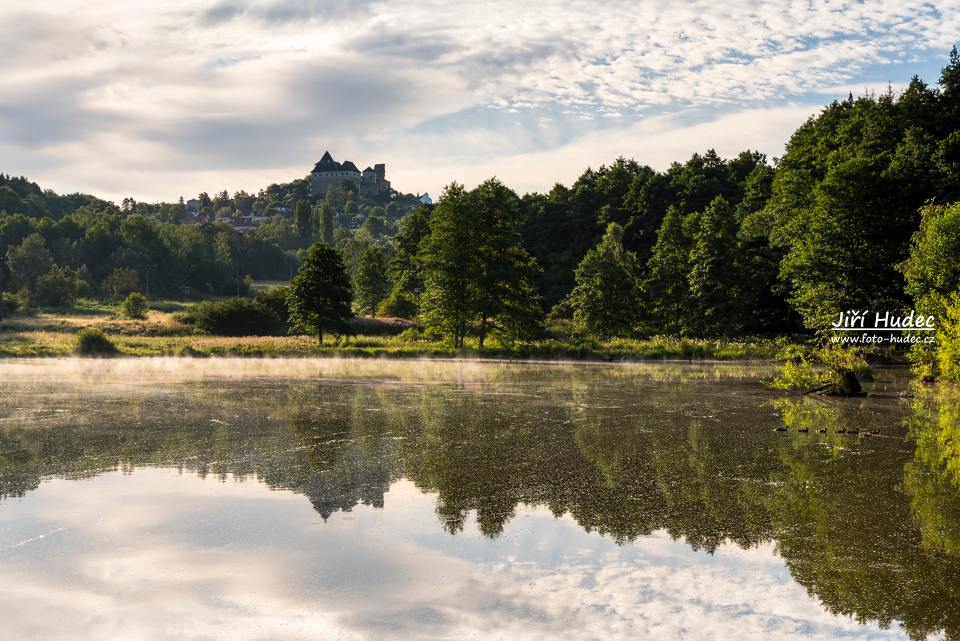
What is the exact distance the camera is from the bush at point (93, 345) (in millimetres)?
59469

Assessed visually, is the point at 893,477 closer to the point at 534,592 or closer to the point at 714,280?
the point at 534,592

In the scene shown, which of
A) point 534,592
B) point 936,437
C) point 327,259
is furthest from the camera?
point 327,259

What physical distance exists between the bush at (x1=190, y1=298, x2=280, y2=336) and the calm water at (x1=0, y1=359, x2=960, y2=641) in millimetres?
A: 48184

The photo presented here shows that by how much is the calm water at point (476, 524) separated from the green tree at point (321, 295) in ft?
119

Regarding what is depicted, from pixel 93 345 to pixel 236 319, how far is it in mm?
17684

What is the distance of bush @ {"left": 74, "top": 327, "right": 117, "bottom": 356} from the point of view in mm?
59469

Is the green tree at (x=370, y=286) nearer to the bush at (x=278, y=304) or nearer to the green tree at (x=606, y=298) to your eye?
the bush at (x=278, y=304)

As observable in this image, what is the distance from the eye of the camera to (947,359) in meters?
31.8

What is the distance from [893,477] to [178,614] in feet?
44.9

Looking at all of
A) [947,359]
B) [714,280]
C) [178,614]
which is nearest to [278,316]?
[714,280]

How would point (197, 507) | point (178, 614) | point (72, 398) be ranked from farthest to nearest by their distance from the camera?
point (72, 398)
point (197, 507)
point (178, 614)

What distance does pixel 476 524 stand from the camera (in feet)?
44.7

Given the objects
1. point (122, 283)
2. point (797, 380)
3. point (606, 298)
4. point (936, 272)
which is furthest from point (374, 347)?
point (122, 283)

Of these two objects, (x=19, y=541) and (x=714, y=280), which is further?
(x=714, y=280)
